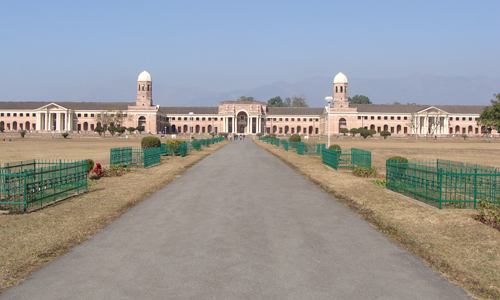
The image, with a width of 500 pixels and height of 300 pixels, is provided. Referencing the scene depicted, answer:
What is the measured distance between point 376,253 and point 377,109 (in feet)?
392

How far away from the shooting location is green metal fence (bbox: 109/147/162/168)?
19297mm

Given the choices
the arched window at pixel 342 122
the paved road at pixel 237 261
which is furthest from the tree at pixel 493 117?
the arched window at pixel 342 122

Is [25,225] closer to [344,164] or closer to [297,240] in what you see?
[297,240]

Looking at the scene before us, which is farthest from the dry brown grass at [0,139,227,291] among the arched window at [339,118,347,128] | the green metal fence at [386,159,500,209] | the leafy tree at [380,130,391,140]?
the arched window at [339,118,347,128]

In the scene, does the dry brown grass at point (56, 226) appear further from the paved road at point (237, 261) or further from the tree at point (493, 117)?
the tree at point (493, 117)

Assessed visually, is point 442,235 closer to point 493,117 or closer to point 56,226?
point 56,226

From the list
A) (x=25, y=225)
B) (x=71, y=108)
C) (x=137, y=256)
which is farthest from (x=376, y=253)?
(x=71, y=108)

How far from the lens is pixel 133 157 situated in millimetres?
21047

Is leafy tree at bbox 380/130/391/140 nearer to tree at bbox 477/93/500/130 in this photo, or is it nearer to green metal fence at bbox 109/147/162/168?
tree at bbox 477/93/500/130

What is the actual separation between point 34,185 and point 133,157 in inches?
456

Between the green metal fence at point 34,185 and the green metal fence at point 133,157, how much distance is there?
741cm

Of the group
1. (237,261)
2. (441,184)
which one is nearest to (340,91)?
A: (441,184)

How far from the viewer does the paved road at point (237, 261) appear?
4.88 metres

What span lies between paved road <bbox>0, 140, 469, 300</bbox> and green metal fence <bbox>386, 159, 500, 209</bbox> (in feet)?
8.21
